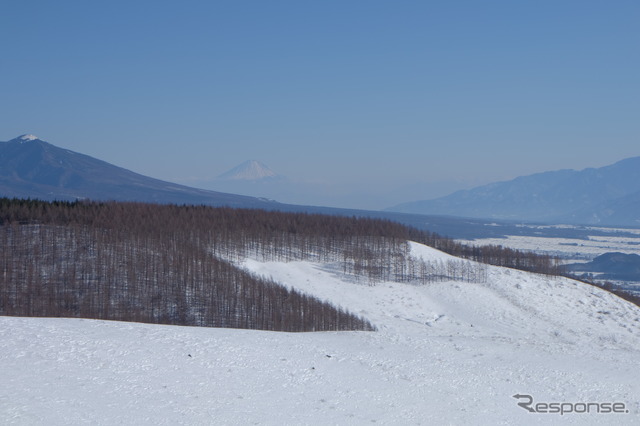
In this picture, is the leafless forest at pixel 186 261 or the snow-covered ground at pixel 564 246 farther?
the snow-covered ground at pixel 564 246

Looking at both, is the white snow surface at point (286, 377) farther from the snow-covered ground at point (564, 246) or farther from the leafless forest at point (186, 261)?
the snow-covered ground at point (564, 246)

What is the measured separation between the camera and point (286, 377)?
44.1ft

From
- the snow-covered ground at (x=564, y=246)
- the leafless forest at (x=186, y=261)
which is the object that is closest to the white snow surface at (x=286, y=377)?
the leafless forest at (x=186, y=261)

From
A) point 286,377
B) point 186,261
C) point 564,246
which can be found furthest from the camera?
point 564,246

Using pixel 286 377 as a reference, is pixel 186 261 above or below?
above

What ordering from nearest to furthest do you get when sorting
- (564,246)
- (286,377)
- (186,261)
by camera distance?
(286,377) → (186,261) → (564,246)

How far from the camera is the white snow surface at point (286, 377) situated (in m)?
11.2

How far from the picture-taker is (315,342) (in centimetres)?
1669

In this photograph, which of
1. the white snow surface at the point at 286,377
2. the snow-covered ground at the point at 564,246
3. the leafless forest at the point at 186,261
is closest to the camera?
the white snow surface at the point at 286,377

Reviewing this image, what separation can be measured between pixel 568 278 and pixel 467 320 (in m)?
11.0

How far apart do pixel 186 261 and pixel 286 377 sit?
17.1 meters


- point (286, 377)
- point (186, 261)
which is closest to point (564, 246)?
point (186, 261)

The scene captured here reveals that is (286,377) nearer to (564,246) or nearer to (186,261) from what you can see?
(186,261)

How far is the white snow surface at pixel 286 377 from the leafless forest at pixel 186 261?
7.73 metres
